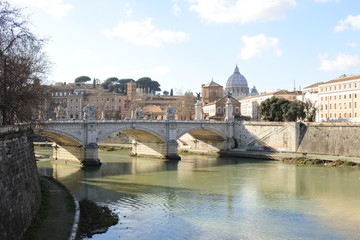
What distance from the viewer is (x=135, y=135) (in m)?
38.6

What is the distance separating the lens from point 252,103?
7856 cm

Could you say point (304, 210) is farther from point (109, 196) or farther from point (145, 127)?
point (145, 127)

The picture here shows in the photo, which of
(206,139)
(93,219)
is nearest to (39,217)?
(93,219)

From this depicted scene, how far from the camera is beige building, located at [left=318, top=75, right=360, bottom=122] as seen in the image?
45.6 m

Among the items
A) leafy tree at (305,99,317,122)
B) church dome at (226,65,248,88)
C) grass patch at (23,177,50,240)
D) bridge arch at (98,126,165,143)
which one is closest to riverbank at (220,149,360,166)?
bridge arch at (98,126,165,143)

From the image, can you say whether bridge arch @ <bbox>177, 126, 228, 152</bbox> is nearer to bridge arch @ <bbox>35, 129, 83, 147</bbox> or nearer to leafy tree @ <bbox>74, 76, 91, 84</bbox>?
bridge arch @ <bbox>35, 129, 83, 147</bbox>

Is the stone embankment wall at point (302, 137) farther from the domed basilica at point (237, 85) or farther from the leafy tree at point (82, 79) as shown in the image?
the domed basilica at point (237, 85)

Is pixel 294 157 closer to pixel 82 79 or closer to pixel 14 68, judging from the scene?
pixel 14 68

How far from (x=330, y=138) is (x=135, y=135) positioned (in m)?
16.1

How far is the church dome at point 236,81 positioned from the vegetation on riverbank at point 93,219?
4028 inches

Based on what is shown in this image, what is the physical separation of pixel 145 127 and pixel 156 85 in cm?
6366

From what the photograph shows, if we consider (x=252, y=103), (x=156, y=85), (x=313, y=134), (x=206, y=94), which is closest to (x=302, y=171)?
(x=313, y=134)

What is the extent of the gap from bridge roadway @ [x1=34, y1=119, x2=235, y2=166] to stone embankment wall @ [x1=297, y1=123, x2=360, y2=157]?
293 inches

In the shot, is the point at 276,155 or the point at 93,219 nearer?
the point at 93,219
